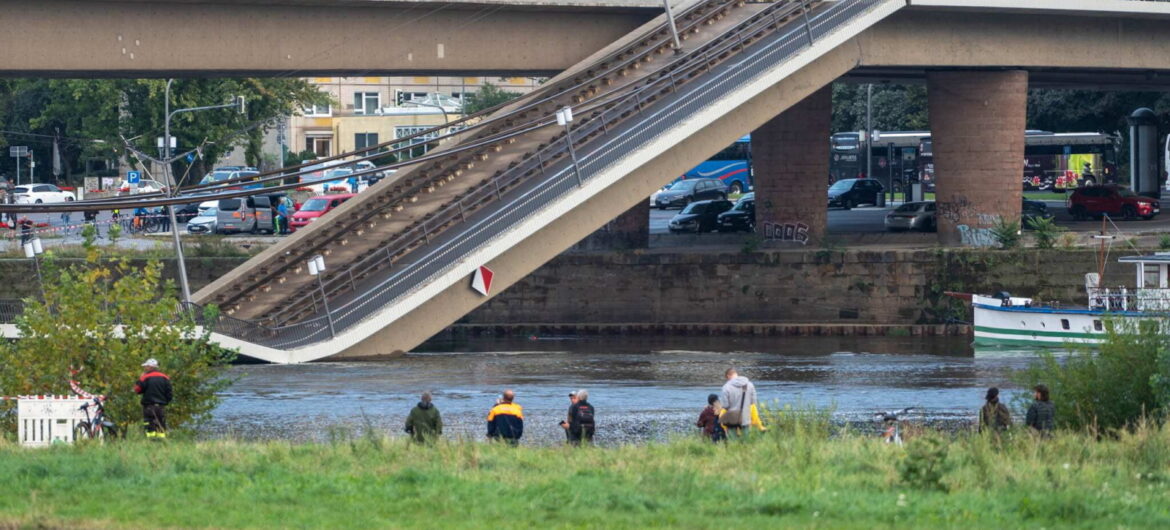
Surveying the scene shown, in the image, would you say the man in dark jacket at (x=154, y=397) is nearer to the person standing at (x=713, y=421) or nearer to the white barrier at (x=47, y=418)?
the white barrier at (x=47, y=418)

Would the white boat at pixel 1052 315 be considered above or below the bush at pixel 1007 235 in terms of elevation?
below

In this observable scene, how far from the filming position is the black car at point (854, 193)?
80125mm

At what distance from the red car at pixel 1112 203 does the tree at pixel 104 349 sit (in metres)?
48.5

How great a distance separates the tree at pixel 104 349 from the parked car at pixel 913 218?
40.3 m

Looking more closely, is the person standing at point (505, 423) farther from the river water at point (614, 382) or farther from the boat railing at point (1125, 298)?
the boat railing at point (1125, 298)

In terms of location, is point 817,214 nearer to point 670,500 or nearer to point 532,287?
point 532,287

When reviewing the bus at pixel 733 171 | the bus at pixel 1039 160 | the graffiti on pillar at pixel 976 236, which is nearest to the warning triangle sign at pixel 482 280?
the graffiti on pillar at pixel 976 236

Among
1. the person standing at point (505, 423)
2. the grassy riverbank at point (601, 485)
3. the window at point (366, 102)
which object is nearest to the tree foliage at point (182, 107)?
the window at point (366, 102)

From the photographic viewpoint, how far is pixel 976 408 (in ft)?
108

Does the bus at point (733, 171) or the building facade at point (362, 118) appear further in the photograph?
the building facade at point (362, 118)

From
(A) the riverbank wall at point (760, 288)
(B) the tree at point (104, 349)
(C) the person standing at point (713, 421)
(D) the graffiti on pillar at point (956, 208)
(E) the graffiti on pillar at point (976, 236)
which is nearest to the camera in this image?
(C) the person standing at point (713, 421)

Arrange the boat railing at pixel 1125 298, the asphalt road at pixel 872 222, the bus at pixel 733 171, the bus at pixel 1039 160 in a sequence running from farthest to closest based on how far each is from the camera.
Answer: the bus at pixel 733 171 < the bus at pixel 1039 160 < the asphalt road at pixel 872 222 < the boat railing at pixel 1125 298

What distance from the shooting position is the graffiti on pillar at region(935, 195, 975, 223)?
5359 centimetres

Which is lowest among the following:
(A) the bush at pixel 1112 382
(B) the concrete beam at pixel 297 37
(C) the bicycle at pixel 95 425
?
(C) the bicycle at pixel 95 425
